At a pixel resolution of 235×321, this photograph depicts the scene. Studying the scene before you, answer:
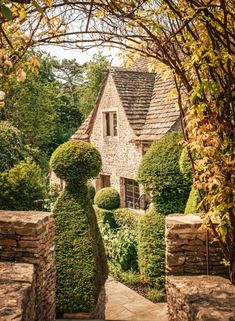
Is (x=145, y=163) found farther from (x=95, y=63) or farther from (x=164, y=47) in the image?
(x=95, y=63)

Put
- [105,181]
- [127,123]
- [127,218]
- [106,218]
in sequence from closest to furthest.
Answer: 1. [127,218]
2. [106,218]
3. [127,123]
4. [105,181]

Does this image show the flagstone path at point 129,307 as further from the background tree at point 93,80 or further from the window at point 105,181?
the background tree at point 93,80

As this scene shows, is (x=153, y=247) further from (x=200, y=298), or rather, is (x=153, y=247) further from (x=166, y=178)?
(x=200, y=298)


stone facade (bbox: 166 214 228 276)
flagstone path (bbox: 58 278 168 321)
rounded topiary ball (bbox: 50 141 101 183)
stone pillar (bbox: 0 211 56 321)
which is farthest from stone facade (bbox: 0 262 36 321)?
flagstone path (bbox: 58 278 168 321)

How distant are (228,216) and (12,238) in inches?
123

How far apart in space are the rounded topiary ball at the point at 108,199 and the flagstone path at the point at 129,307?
21.1ft

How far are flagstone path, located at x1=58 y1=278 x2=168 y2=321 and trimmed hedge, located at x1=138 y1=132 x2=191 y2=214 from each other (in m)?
2.26

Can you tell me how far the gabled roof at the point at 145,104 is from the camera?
14.1 meters

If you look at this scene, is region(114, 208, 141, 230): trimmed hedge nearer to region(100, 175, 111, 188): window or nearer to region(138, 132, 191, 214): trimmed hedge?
region(100, 175, 111, 188): window

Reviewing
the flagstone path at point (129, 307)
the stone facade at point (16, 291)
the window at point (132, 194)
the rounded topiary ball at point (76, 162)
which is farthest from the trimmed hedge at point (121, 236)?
the stone facade at point (16, 291)

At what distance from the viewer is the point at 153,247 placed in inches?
360

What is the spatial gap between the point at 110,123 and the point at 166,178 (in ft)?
28.4

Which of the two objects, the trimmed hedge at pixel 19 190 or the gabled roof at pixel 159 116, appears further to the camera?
the gabled roof at pixel 159 116

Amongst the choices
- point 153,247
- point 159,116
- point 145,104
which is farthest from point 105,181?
point 153,247
